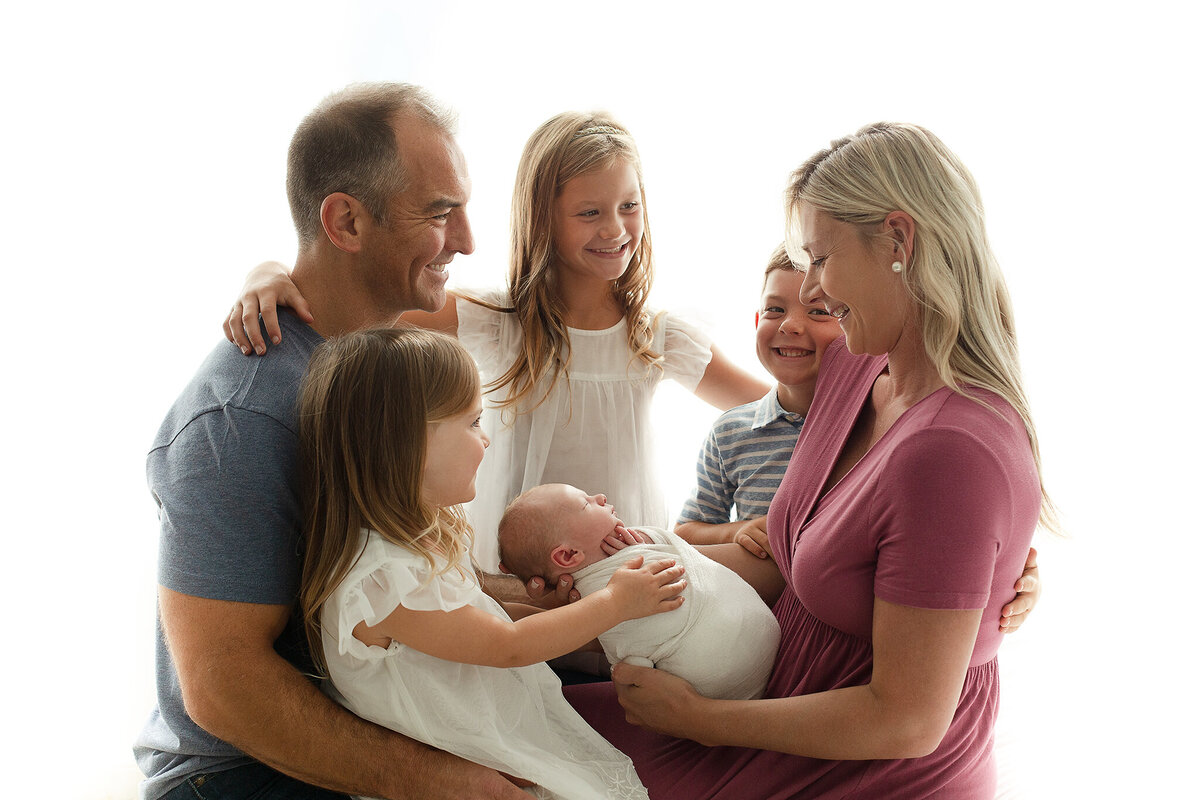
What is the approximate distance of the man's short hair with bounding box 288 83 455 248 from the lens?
169 cm

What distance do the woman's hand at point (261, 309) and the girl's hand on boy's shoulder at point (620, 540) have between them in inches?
25.7

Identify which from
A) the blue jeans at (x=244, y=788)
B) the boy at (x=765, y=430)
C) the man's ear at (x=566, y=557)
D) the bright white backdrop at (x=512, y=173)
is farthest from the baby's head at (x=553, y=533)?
the bright white backdrop at (x=512, y=173)

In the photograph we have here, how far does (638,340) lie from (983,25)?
1.45 m

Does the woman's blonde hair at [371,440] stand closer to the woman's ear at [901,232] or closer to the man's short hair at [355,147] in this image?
the man's short hair at [355,147]

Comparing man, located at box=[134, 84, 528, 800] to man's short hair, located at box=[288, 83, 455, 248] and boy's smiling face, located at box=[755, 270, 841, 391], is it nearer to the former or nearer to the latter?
man's short hair, located at box=[288, 83, 455, 248]

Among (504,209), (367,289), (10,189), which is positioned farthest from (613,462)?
(10,189)

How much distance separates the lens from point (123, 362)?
273 centimetres

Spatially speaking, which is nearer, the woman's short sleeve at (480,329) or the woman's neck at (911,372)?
the woman's neck at (911,372)

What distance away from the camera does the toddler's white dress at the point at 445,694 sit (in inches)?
55.0

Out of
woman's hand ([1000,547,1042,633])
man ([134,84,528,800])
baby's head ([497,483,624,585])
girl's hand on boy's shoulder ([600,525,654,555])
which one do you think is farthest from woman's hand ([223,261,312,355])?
woman's hand ([1000,547,1042,633])

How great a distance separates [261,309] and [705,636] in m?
0.92

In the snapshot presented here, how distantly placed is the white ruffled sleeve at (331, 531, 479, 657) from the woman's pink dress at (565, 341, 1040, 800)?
20.7 inches

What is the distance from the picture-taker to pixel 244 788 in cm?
154

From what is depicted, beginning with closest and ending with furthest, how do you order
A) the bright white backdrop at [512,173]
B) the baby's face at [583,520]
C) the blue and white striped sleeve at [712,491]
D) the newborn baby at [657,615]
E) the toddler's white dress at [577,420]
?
the newborn baby at [657,615] → the baby's face at [583,520] → the blue and white striped sleeve at [712,491] → the toddler's white dress at [577,420] → the bright white backdrop at [512,173]
